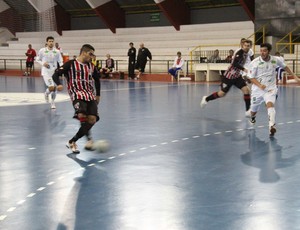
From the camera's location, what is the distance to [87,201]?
230 inches

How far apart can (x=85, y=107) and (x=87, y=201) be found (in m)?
2.83

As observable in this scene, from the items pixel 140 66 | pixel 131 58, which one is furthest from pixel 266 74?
pixel 140 66

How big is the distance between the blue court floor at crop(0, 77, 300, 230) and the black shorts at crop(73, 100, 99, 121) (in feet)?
2.12

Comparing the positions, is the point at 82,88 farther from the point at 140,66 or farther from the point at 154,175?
the point at 140,66

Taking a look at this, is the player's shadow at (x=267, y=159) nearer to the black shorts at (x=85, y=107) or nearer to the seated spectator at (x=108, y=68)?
the black shorts at (x=85, y=107)

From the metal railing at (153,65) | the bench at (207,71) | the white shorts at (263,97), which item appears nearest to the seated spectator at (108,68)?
the metal railing at (153,65)

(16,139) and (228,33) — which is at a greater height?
(228,33)

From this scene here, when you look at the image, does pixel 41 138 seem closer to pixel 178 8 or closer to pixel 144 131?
pixel 144 131

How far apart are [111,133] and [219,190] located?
4643mm

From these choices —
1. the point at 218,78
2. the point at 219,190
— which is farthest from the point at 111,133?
the point at 218,78

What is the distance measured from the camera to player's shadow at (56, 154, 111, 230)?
5.10 meters

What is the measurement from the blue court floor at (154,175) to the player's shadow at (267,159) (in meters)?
0.01

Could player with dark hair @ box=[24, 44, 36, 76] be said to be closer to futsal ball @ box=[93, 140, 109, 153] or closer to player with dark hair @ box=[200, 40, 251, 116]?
player with dark hair @ box=[200, 40, 251, 116]

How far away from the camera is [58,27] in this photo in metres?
42.9
